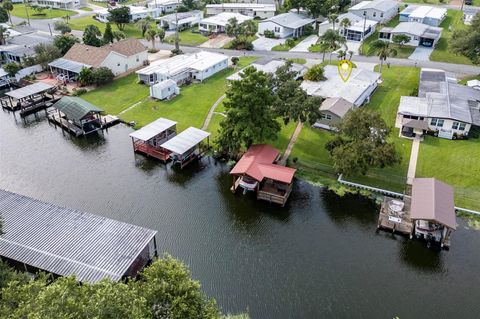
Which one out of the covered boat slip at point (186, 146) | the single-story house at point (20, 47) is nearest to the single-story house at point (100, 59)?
the single-story house at point (20, 47)

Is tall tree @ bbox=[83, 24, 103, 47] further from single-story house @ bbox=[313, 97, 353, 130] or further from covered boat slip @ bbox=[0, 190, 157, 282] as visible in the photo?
covered boat slip @ bbox=[0, 190, 157, 282]

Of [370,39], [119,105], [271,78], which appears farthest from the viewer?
[370,39]

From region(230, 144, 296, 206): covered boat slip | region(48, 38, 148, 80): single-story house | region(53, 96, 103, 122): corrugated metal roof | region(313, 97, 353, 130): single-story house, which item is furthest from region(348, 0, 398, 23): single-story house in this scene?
Result: region(53, 96, 103, 122): corrugated metal roof

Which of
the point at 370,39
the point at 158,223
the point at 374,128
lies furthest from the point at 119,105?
the point at 370,39

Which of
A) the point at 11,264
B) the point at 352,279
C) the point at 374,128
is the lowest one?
the point at 352,279

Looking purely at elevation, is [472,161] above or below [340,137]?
below

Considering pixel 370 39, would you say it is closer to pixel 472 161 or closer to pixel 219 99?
pixel 219 99

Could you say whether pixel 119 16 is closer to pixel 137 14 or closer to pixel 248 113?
pixel 137 14

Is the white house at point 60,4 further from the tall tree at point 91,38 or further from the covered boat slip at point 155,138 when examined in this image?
the covered boat slip at point 155,138
